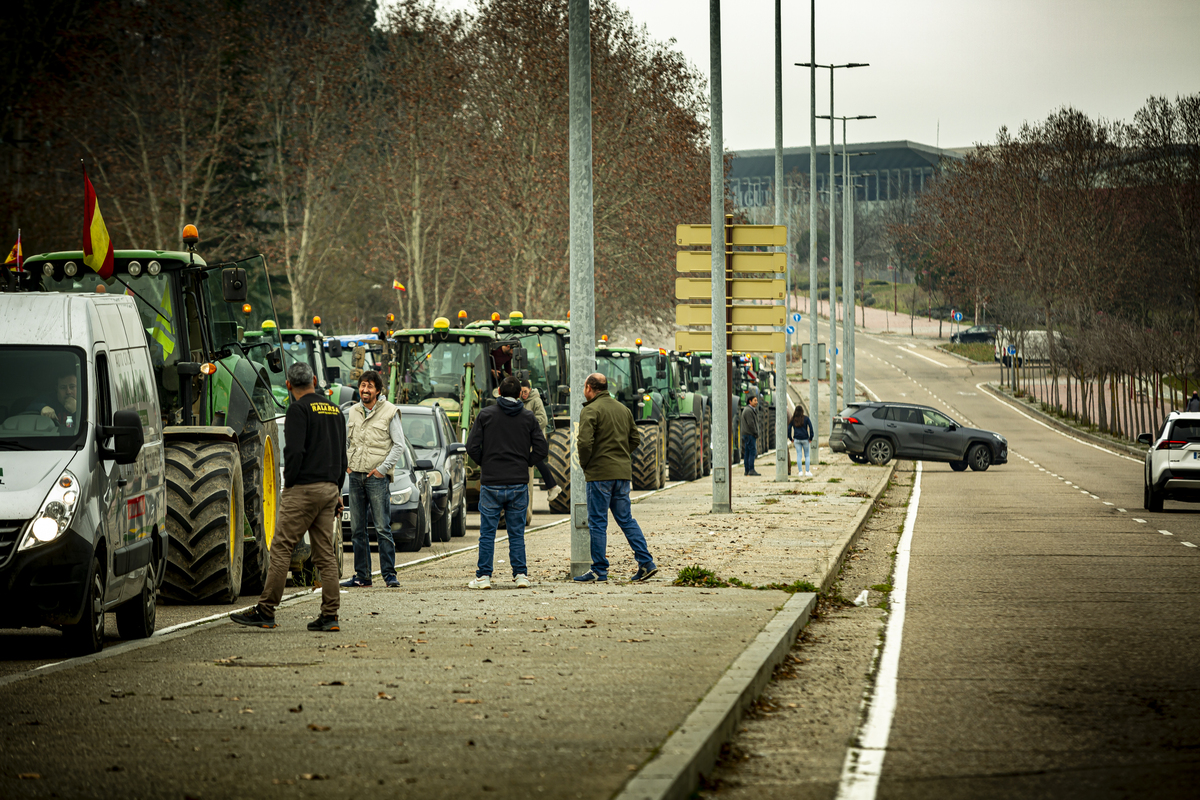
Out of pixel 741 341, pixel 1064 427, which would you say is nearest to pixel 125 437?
pixel 741 341

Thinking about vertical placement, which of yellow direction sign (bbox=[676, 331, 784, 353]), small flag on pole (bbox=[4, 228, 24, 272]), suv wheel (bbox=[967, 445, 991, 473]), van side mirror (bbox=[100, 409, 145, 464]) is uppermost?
small flag on pole (bbox=[4, 228, 24, 272])

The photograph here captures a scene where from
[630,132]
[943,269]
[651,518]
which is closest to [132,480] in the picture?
[651,518]

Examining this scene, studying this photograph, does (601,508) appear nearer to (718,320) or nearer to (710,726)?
(710,726)

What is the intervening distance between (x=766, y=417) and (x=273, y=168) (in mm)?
18085

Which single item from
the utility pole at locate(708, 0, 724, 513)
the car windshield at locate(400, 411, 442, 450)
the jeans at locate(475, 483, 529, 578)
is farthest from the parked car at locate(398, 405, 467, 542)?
the jeans at locate(475, 483, 529, 578)

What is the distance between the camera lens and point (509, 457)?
13.9 metres

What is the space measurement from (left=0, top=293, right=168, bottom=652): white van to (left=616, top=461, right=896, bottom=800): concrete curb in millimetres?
4025

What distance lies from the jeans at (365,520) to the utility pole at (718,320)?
907 cm

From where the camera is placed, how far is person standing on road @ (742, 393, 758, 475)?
36.5 metres

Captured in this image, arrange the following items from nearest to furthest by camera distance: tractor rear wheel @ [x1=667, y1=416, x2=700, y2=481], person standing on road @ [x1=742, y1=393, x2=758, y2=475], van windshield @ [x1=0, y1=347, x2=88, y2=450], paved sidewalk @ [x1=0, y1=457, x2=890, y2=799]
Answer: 1. paved sidewalk @ [x1=0, y1=457, x2=890, y2=799]
2. van windshield @ [x1=0, y1=347, x2=88, y2=450]
3. tractor rear wheel @ [x1=667, y1=416, x2=700, y2=481]
4. person standing on road @ [x1=742, y1=393, x2=758, y2=475]

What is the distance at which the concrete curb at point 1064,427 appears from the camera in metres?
Result: 55.6

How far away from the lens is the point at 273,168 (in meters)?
51.0

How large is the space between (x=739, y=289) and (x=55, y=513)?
15.4m

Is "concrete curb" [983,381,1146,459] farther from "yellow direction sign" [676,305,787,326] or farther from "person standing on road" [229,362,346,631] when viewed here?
"person standing on road" [229,362,346,631]
